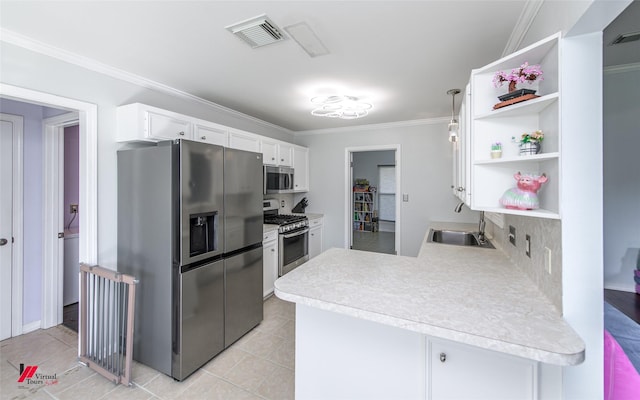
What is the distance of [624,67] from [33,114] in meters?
5.99

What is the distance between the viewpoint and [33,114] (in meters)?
2.75

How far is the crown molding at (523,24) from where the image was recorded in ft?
4.90

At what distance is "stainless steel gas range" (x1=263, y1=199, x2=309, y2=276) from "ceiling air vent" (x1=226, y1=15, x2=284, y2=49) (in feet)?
7.44

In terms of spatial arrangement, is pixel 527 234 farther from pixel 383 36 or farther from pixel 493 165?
pixel 383 36

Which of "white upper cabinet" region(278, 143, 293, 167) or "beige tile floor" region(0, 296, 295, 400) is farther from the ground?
"white upper cabinet" region(278, 143, 293, 167)

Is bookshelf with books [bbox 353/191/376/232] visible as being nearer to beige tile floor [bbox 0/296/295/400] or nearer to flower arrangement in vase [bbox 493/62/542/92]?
beige tile floor [bbox 0/296/295/400]

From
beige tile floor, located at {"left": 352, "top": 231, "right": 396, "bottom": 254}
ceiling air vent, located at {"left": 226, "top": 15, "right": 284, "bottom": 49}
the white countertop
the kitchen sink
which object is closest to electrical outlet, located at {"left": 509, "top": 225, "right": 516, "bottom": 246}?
the white countertop

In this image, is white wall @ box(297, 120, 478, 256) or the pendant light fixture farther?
white wall @ box(297, 120, 478, 256)

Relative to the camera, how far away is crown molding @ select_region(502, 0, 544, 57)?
1.49 m

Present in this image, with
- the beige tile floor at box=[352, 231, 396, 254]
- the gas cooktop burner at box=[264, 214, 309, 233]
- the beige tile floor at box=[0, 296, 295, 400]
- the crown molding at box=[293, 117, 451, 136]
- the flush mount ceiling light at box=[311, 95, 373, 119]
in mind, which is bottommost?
the beige tile floor at box=[0, 296, 295, 400]

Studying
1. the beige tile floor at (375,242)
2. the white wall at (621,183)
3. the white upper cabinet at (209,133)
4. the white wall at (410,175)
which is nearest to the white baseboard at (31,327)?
the white upper cabinet at (209,133)

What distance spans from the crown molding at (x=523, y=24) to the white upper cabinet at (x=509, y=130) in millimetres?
382

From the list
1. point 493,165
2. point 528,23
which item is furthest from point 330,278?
point 528,23

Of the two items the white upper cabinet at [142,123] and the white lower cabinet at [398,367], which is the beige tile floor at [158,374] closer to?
the white lower cabinet at [398,367]
